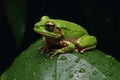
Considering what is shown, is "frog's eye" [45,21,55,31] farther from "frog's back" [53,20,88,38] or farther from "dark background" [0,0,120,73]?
"dark background" [0,0,120,73]

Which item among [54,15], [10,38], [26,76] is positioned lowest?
[10,38]

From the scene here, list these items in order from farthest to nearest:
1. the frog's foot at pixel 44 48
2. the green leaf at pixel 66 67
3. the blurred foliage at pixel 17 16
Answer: the blurred foliage at pixel 17 16
the frog's foot at pixel 44 48
the green leaf at pixel 66 67

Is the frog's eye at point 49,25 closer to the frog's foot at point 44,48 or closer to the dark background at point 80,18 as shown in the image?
the frog's foot at point 44,48

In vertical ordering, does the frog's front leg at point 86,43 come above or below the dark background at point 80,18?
above

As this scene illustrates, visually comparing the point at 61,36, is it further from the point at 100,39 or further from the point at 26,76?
the point at 100,39

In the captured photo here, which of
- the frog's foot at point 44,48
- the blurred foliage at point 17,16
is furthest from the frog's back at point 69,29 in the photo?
the blurred foliage at point 17,16

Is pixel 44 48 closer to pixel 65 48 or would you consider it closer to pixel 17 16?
pixel 65 48

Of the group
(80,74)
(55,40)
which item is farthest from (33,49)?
(80,74)

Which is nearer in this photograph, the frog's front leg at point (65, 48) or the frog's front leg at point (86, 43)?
the frog's front leg at point (65, 48)
